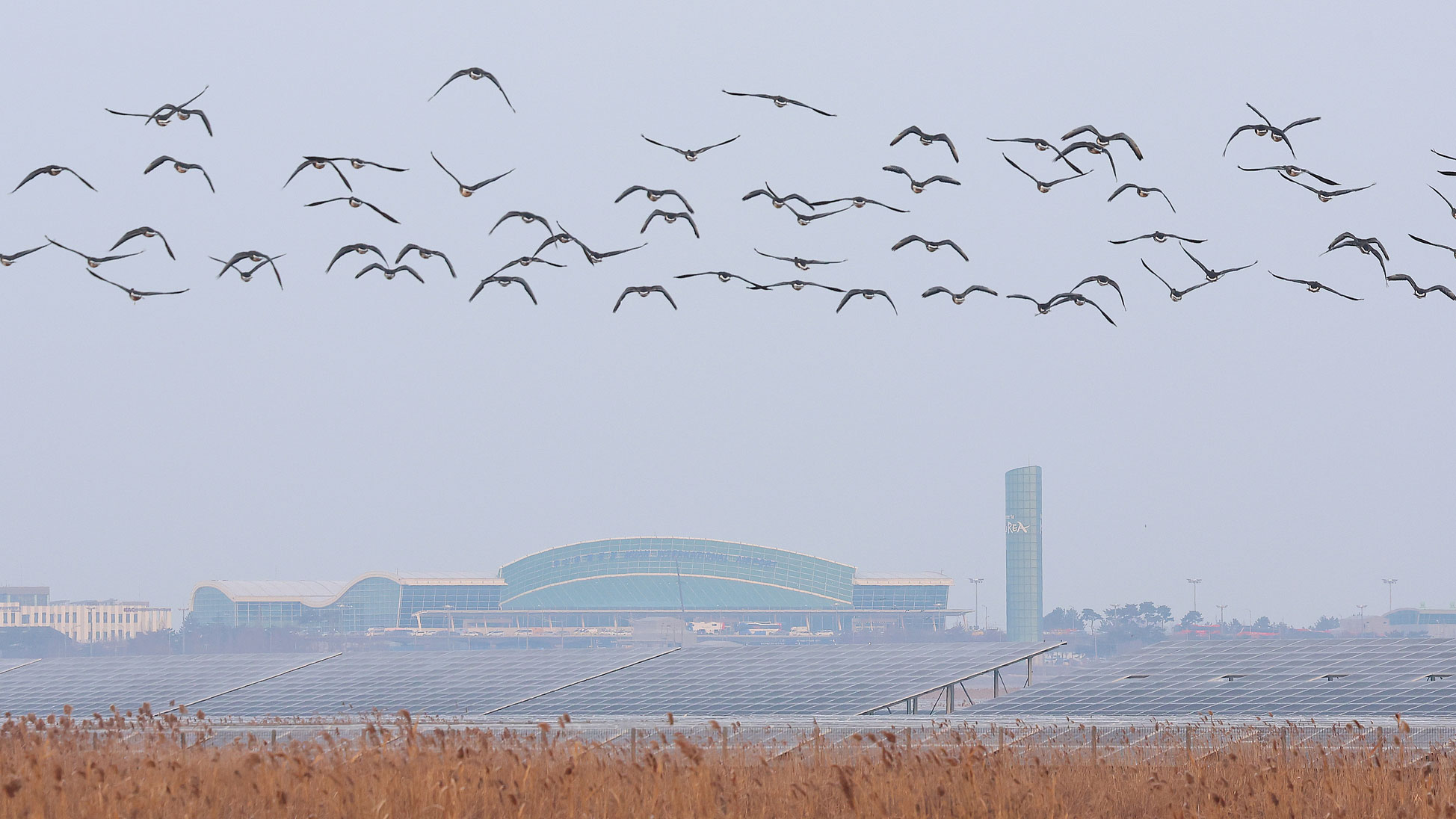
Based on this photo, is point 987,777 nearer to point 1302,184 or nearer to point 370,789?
point 370,789

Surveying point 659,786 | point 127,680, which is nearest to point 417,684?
point 127,680

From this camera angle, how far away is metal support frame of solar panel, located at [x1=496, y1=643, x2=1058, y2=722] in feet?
166

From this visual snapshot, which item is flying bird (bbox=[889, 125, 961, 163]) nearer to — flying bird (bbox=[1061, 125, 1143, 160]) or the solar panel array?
flying bird (bbox=[1061, 125, 1143, 160])

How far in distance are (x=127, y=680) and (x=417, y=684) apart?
13.9 meters

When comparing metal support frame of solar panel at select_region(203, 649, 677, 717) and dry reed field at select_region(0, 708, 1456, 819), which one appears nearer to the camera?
dry reed field at select_region(0, 708, 1456, 819)

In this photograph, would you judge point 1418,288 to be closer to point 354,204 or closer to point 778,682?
point 354,204

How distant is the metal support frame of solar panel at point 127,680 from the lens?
189 feet

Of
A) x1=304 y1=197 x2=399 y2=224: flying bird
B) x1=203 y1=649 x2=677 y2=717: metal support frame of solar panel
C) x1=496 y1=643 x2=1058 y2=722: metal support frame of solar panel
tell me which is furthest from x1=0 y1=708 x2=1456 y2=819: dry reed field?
x1=203 y1=649 x2=677 y2=717: metal support frame of solar panel

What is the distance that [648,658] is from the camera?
6231 centimetres

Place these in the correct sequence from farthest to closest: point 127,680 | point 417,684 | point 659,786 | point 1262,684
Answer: point 127,680, point 417,684, point 1262,684, point 659,786

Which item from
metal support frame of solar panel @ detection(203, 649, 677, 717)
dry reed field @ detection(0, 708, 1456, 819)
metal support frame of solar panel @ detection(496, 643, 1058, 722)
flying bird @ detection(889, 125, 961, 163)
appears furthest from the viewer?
metal support frame of solar panel @ detection(203, 649, 677, 717)

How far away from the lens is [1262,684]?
50969mm

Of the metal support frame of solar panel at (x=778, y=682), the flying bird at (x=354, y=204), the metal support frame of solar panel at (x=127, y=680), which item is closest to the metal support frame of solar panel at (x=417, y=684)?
the metal support frame of solar panel at (x=778, y=682)

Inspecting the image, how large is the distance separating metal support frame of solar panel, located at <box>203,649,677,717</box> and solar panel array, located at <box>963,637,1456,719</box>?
17066mm
